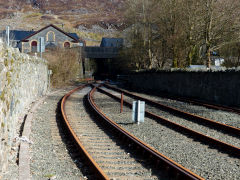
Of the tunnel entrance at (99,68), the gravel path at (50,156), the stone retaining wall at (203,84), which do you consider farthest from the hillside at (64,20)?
the gravel path at (50,156)

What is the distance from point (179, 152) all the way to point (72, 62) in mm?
33740

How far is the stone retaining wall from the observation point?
20.0m

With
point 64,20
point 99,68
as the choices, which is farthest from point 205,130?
point 64,20

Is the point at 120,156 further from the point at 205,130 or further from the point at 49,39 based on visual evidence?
the point at 49,39

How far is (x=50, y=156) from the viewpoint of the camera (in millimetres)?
8375

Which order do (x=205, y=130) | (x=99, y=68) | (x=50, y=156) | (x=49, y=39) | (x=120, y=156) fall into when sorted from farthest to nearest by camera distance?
(x=49, y=39), (x=99, y=68), (x=205, y=130), (x=50, y=156), (x=120, y=156)

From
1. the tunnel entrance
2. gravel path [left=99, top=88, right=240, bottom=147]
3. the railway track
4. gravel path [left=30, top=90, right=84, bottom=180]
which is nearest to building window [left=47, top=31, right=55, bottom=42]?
the tunnel entrance

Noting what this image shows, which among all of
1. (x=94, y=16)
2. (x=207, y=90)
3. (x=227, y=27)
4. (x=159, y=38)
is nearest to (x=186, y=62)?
(x=159, y=38)

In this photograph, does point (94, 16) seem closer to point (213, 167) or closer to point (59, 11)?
point (59, 11)

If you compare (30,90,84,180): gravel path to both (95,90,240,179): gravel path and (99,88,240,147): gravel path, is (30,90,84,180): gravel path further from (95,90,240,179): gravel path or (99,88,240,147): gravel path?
(99,88,240,147): gravel path

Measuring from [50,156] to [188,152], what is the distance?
3.26 m

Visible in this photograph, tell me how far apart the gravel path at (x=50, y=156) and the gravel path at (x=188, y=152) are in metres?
2.28

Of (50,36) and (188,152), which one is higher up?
(50,36)

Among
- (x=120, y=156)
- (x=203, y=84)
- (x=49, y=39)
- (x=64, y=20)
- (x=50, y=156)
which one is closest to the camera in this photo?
(x=120, y=156)
